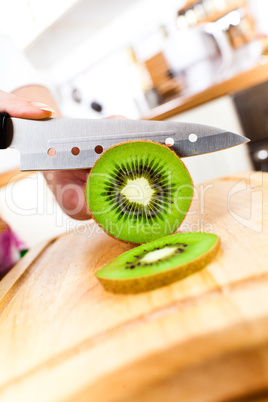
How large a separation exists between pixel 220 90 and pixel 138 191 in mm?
1224

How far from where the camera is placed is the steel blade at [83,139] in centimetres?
74

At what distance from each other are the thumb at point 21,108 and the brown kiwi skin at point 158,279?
44 centimetres

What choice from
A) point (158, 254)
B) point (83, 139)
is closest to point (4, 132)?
point (83, 139)

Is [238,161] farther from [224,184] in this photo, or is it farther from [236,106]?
[224,184]

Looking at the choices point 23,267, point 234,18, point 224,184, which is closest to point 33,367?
point 23,267

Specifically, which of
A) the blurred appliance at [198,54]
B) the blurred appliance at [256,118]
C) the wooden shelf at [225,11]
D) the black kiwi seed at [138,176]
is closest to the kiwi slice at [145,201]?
the black kiwi seed at [138,176]

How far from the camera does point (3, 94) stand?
77 centimetres

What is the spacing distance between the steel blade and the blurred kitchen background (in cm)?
105

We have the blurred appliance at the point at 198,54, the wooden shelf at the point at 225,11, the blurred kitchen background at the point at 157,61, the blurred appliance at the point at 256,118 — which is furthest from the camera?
the wooden shelf at the point at 225,11

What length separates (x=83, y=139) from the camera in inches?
29.3

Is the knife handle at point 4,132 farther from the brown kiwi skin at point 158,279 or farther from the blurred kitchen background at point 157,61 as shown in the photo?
the blurred kitchen background at point 157,61

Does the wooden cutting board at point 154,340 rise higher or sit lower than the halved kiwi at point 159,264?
lower

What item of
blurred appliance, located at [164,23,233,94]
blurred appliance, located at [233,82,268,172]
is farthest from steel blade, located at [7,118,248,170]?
blurred appliance, located at [164,23,233,94]

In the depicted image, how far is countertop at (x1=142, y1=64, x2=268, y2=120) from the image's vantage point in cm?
168
